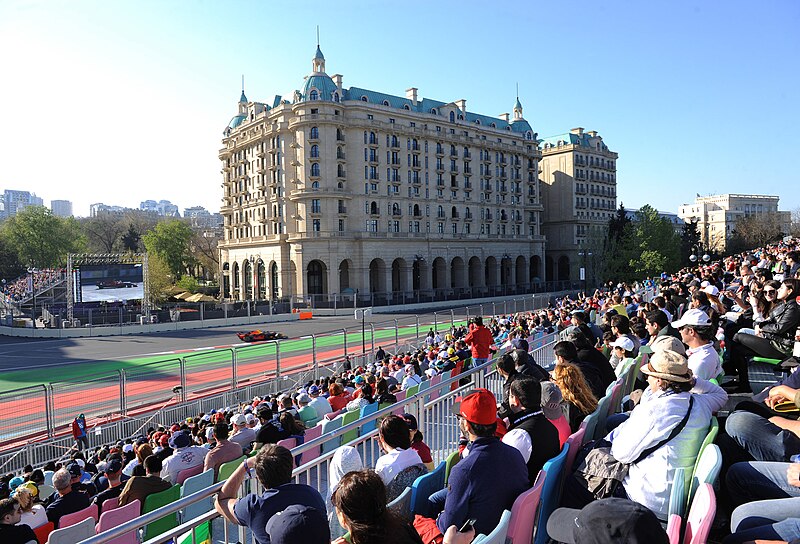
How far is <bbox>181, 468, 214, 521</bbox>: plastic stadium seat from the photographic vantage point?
22.6ft

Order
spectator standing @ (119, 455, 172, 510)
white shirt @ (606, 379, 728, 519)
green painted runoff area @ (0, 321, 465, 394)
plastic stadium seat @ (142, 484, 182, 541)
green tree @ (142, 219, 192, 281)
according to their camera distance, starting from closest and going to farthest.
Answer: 1. white shirt @ (606, 379, 728, 519)
2. plastic stadium seat @ (142, 484, 182, 541)
3. spectator standing @ (119, 455, 172, 510)
4. green painted runoff area @ (0, 321, 465, 394)
5. green tree @ (142, 219, 192, 281)

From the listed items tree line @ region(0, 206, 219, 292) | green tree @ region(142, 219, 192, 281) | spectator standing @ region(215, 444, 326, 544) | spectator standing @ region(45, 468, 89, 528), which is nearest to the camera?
spectator standing @ region(215, 444, 326, 544)

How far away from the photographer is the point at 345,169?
73.3 meters

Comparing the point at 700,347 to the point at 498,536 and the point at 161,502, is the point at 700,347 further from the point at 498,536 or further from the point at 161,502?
the point at 161,502

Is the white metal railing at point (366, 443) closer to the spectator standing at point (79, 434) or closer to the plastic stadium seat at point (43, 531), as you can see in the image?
the plastic stadium seat at point (43, 531)

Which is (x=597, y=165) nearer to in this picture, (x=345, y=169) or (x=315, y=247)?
Answer: (x=345, y=169)

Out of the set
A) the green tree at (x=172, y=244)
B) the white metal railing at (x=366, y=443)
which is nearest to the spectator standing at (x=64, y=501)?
the white metal railing at (x=366, y=443)

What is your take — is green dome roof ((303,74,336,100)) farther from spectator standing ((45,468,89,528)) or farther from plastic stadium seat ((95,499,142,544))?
plastic stadium seat ((95,499,142,544))

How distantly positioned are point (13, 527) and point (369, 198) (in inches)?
2735

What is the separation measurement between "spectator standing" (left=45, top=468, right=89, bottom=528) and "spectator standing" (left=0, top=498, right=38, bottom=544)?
127cm

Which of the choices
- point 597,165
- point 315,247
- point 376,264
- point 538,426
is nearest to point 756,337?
point 538,426

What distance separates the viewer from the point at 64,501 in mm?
7762

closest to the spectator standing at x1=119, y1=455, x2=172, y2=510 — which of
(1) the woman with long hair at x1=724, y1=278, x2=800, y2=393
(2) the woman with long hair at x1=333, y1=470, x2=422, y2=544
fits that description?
(2) the woman with long hair at x1=333, y1=470, x2=422, y2=544

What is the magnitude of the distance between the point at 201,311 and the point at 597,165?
8156 centimetres
